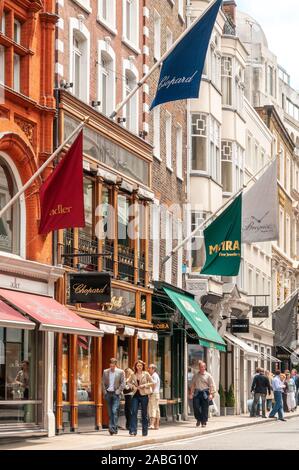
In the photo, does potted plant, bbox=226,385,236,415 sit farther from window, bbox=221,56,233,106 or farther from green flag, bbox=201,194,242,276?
green flag, bbox=201,194,242,276

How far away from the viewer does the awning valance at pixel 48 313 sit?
28.2 m

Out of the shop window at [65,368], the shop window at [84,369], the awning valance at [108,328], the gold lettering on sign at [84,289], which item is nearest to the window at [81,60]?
the gold lettering on sign at [84,289]

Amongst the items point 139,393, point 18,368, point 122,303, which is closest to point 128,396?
point 139,393

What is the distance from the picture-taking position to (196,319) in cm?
4400

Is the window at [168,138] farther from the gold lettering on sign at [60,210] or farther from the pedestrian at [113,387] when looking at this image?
the gold lettering on sign at [60,210]

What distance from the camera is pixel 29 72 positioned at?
3133 centimetres

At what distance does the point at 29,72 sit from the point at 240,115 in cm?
2762

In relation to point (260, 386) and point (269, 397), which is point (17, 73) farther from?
point (269, 397)

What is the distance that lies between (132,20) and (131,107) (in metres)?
2.80

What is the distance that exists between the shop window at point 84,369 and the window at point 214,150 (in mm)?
17021

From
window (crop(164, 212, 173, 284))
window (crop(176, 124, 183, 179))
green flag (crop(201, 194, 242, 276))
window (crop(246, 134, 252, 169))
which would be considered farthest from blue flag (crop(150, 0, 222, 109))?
window (crop(246, 134, 252, 169))

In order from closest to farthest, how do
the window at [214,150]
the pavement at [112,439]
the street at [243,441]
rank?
the pavement at [112,439] < the street at [243,441] < the window at [214,150]
